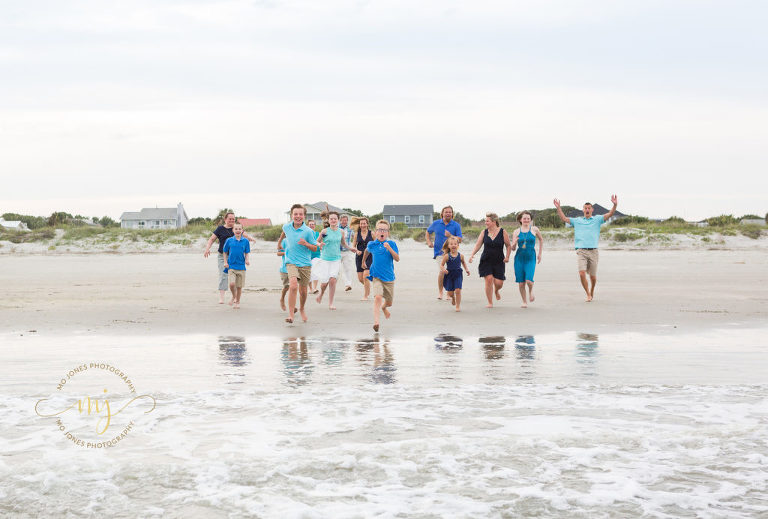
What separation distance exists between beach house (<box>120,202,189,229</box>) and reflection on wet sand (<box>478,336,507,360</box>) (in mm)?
97823

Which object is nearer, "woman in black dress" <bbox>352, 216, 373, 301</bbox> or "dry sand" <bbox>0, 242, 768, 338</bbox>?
"dry sand" <bbox>0, 242, 768, 338</bbox>

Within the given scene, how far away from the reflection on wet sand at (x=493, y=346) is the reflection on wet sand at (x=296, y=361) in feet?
6.92

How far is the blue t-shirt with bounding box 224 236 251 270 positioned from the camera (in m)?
13.6

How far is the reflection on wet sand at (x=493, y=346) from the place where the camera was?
858 centimetres

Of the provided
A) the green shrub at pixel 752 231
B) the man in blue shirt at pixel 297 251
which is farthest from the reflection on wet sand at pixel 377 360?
the green shrub at pixel 752 231

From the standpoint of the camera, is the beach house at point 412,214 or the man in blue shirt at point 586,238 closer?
the man in blue shirt at point 586,238

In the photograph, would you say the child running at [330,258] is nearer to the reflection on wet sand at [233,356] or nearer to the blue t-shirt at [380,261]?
the blue t-shirt at [380,261]

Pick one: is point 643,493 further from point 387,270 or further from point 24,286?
point 24,286

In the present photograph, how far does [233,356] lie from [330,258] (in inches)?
223

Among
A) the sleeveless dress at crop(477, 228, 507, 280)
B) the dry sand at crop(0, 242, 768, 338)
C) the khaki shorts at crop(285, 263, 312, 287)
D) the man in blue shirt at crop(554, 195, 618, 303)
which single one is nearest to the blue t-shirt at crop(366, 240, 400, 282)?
the dry sand at crop(0, 242, 768, 338)

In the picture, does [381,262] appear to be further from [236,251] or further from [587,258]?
[587,258]

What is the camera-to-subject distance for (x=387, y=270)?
36.9ft

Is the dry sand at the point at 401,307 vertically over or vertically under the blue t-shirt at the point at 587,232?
under

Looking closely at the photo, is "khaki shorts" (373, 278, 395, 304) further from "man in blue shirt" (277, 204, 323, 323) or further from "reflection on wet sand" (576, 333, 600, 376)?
"reflection on wet sand" (576, 333, 600, 376)
